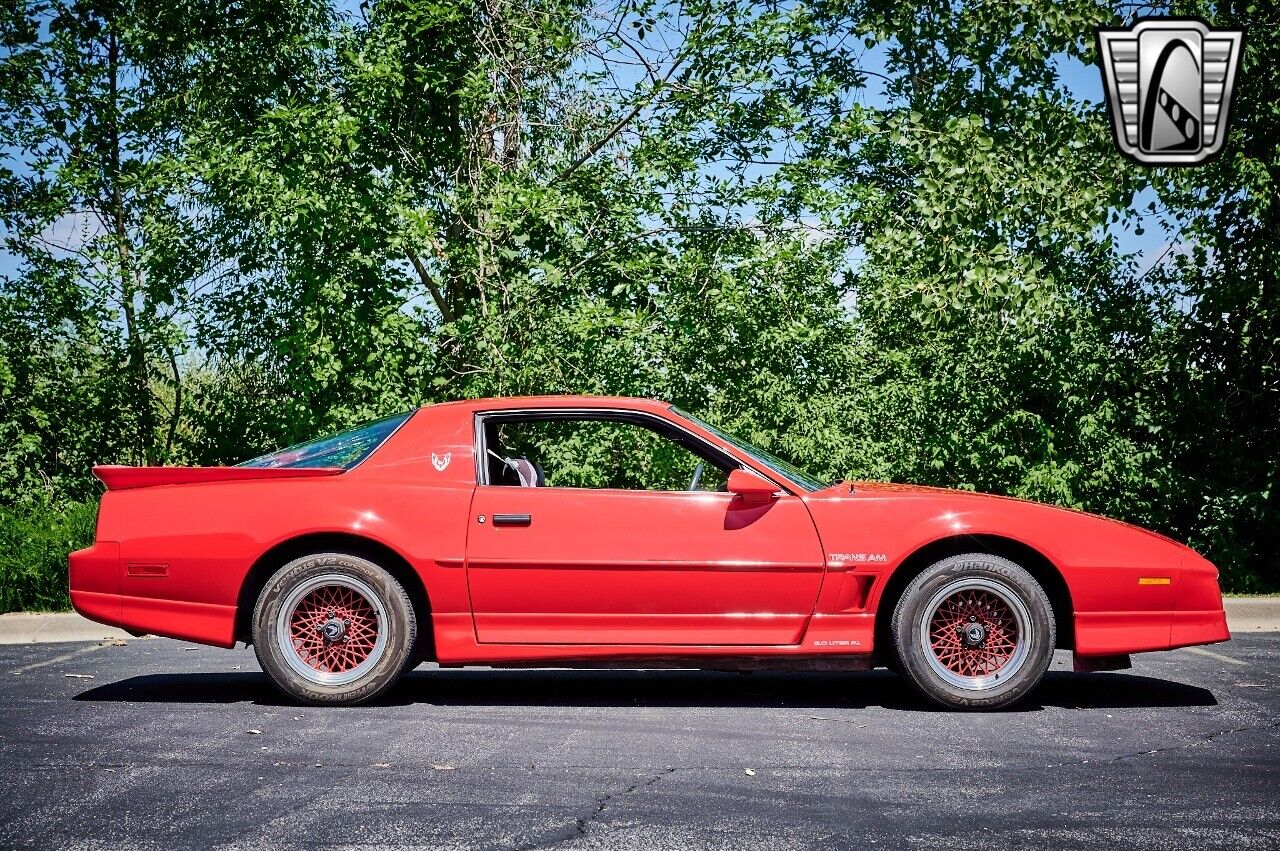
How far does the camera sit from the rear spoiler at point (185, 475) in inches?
248

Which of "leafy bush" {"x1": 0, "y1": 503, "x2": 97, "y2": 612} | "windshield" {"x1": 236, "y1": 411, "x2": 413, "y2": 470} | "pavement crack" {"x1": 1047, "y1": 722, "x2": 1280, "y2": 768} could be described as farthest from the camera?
"leafy bush" {"x1": 0, "y1": 503, "x2": 97, "y2": 612}

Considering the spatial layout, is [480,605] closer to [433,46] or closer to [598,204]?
[598,204]

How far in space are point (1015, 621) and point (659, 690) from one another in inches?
74.8

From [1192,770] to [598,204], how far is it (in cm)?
850

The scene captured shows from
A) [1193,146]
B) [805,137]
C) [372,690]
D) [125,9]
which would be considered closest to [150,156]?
[125,9]

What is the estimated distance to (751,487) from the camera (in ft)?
19.7

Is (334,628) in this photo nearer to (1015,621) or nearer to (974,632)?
(974,632)

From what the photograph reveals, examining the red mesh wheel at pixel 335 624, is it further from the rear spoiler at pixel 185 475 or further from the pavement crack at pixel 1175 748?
the pavement crack at pixel 1175 748

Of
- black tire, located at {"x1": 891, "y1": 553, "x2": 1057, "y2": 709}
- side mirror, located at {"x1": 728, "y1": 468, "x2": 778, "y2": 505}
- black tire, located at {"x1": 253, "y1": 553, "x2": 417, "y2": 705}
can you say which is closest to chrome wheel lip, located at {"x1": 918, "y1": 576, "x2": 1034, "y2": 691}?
black tire, located at {"x1": 891, "y1": 553, "x2": 1057, "y2": 709}

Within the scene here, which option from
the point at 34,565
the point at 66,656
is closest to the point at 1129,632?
the point at 66,656

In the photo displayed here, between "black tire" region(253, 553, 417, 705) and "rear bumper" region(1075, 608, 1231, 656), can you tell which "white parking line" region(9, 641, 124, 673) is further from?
"rear bumper" region(1075, 608, 1231, 656)

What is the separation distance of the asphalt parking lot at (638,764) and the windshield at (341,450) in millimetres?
1210

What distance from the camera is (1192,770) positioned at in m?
4.76

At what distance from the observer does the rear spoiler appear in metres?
6.31
